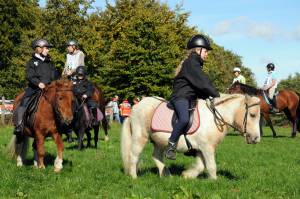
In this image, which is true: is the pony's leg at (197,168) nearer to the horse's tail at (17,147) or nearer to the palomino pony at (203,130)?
the palomino pony at (203,130)

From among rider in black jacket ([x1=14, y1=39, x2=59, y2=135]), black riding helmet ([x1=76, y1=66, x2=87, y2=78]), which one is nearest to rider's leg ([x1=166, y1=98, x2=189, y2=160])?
rider in black jacket ([x1=14, y1=39, x2=59, y2=135])

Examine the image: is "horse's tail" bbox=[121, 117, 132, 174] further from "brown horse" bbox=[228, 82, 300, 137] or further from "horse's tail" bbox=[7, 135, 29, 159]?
"brown horse" bbox=[228, 82, 300, 137]

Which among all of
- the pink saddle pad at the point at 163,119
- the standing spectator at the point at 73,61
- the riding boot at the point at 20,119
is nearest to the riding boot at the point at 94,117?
the standing spectator at the point at 73,61

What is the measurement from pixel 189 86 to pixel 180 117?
666 millimetres

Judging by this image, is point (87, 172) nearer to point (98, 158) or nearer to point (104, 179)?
point (104, 179)

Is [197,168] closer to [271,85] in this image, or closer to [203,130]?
[203,130]

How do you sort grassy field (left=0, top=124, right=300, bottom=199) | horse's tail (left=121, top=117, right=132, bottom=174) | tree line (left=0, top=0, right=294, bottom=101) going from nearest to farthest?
grassy field (left=0, top=124, right=300, bottom=199) < horse's tail (left=121, top=117, right=132, bottom=174) < tree line (left=0, top=0, right=294, bottom=101)

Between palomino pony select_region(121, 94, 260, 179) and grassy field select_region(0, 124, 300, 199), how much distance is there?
312mm

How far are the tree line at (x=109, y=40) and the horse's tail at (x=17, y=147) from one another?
2829cm

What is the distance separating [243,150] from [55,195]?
31.0ft

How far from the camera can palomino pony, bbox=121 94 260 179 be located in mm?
9172

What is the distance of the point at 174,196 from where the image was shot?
749 centimetres

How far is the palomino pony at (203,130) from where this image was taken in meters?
9.17

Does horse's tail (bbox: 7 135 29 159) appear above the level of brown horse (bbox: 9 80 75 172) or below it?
below
